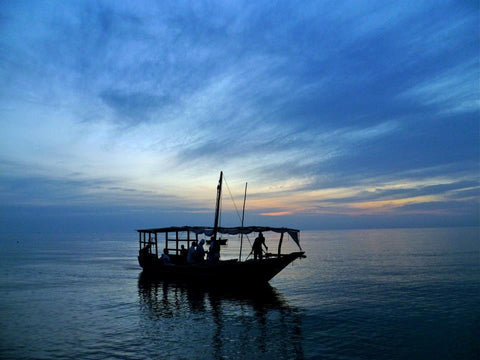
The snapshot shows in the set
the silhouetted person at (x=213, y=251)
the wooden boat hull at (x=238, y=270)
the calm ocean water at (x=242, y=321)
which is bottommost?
the calm ocean water at (x=242, y=321)

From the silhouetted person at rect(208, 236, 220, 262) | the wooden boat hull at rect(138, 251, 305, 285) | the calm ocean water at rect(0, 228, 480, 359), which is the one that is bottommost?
the calm ocean water at rect(0, 228, 480, 359)

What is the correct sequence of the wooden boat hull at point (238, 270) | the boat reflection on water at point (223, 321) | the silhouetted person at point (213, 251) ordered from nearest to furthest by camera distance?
the boat reflection on water at point (223, 321)
the wooden boat hull at point (238, 270)
the silhouetted person at point (213, 251)

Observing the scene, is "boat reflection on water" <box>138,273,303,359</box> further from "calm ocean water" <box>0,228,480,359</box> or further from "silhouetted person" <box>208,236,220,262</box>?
"silhouetted person" <box>208,236,220,262</box>

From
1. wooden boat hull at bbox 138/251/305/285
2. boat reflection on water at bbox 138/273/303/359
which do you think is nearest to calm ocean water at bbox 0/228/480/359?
boat reflection on water at bbox 138/273/303/359

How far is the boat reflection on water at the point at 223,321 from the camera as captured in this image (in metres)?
12.6

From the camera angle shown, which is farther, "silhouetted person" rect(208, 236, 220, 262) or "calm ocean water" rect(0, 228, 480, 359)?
"silhouetted person" rect(208, 236, 220, 262)

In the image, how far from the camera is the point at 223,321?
16500mm

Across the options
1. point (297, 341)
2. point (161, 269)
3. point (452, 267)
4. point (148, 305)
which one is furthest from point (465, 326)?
point (452, 267)

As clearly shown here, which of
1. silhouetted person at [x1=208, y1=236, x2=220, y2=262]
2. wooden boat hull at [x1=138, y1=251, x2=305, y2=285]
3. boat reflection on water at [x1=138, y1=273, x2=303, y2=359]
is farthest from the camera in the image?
silhouetted person at [x1=208, y1=236, x2=220, y2=262]

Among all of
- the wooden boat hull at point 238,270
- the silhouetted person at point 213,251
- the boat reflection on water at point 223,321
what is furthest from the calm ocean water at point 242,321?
the silhouetted person at point 213,251

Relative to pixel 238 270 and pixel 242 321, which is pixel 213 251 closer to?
pixel 238 270

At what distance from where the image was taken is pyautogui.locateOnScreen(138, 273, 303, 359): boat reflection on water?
1263 cm

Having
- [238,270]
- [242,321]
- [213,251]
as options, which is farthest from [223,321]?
[213,251]

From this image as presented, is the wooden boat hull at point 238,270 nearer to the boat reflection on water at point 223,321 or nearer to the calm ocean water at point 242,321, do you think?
the boat reflection on water at point 223,321
